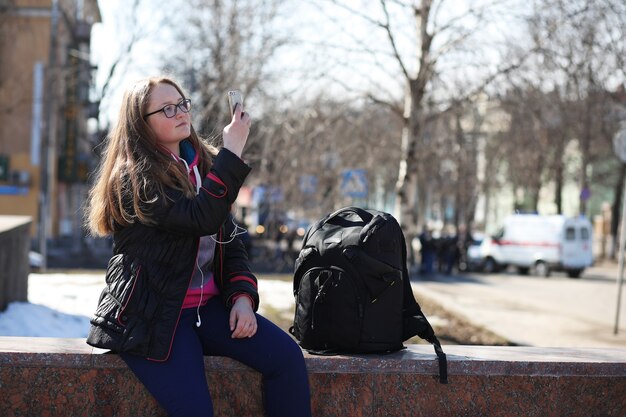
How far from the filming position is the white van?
102ft

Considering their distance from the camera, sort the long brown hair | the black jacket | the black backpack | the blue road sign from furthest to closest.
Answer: the blue road sign → the black backpack → the long brown hair → the black jacket

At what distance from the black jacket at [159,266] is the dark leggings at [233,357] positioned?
70 mm

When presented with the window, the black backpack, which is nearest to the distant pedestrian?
the window

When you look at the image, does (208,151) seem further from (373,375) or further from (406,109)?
(406,109)

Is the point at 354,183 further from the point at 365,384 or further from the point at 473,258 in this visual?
the point at 473,258

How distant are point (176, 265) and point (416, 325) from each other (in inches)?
51.4

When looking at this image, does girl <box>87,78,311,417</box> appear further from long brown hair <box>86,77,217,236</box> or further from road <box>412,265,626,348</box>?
road <box>412,265,626,348</box>

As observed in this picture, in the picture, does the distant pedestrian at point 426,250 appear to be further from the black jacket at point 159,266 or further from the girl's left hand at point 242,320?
the black jacket at point 159,266

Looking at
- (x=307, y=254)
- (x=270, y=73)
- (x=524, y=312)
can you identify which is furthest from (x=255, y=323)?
(x=524, y=312)

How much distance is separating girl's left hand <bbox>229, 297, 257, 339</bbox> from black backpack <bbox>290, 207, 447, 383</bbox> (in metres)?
0.51

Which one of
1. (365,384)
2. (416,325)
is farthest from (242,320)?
(416,325)

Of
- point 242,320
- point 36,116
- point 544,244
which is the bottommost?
point 544,244

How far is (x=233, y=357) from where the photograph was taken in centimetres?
382

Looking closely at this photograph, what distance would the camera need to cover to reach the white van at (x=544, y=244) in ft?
102
